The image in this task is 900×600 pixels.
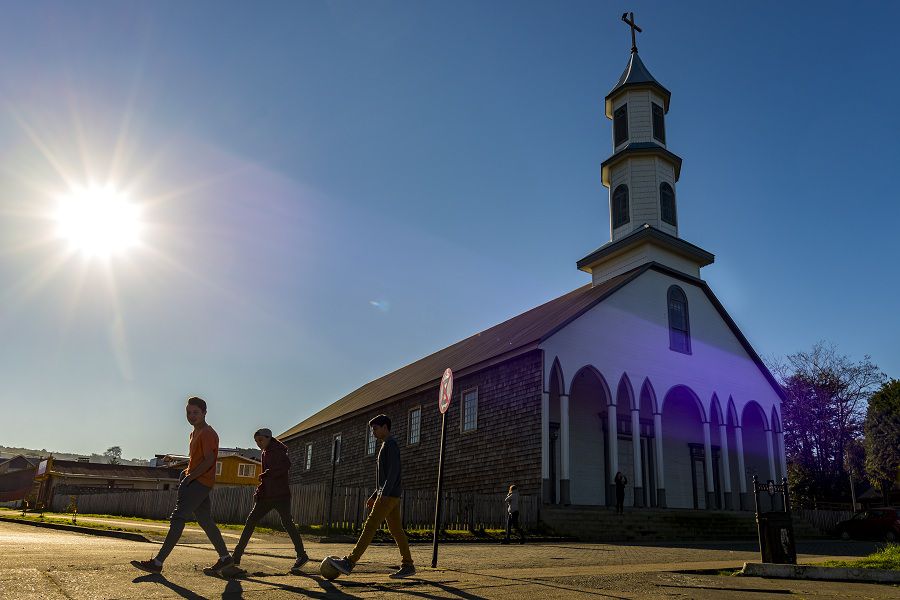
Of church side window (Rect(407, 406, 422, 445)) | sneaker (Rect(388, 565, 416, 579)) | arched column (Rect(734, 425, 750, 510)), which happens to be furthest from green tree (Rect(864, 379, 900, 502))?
sneaker (Rect(388, 565, 416, 579))

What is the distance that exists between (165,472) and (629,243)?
171 feet

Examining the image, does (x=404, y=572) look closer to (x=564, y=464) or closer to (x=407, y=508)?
(x=407, y=508)

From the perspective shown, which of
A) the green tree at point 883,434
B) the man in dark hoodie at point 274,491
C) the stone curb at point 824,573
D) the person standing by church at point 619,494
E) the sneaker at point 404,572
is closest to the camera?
the sneaker at point 404,572

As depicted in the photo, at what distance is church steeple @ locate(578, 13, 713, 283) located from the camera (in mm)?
26875

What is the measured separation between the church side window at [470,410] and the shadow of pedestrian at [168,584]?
60.2 feet

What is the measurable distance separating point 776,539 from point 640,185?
69.4 ft

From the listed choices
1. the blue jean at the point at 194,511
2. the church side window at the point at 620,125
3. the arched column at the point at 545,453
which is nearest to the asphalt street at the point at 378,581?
the blue jean at the point at 194,511

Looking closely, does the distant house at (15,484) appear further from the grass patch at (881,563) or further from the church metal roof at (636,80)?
the grass patch at (881,563)

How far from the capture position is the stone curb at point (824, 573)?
25.5ft

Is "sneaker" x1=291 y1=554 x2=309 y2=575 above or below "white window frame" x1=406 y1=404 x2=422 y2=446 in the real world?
below

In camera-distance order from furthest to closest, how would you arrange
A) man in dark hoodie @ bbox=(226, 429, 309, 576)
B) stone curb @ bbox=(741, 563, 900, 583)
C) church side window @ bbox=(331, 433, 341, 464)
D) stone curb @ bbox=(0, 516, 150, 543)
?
church side window @ bbox=(331, 433, 341, 464) < stone curb @ bbox=(0, 516, 150, 543) < stone curb @ bbox=(741, 563, 900, 583) < man in dark hoodie @ bbox=(226, 429, 309, 576)

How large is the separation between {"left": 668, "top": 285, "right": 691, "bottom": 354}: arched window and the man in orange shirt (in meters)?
21.2

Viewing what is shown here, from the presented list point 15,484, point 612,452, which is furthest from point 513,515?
point 15,484

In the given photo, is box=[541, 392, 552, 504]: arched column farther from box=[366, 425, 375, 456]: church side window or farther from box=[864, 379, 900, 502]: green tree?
box=[864, 379, 900, 502]: green tree
